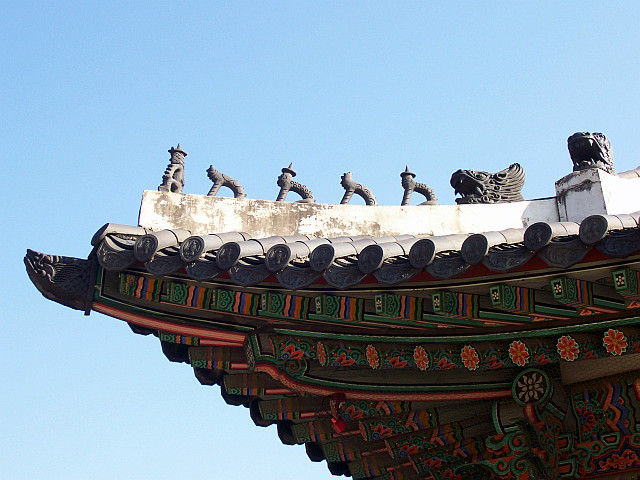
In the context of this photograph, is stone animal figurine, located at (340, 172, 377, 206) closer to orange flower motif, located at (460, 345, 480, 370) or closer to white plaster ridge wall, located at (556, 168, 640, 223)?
white plaster ridge wall, located at (556, 168, 640, 223)

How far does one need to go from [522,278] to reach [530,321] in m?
0.46

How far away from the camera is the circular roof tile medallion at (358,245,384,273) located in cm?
433

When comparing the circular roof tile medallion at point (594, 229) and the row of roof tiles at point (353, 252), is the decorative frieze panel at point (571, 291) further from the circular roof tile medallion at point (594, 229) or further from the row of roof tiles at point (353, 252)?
the circular roof tile medallion at point (594, 229)

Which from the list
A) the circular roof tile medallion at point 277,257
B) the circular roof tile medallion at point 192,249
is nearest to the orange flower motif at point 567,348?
the circular roof tile medallion at point 277,257

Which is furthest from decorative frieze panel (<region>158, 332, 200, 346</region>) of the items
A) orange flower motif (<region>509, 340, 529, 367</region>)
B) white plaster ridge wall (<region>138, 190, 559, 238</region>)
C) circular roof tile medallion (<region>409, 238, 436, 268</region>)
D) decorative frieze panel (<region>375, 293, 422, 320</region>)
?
orange flower motif (<region>509, 340, 529, 367</region>)

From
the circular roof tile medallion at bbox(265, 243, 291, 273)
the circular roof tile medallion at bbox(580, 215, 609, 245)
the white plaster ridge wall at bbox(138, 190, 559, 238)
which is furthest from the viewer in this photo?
the white plaster ridge wall at bbox(138, 190, 559, 238)

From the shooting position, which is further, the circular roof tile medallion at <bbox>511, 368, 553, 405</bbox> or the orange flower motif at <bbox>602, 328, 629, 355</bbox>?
the circular roof tile medallion at <bbox>511, 368, 553, 405</bbox>

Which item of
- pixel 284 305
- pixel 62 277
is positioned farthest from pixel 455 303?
pixel 62 277

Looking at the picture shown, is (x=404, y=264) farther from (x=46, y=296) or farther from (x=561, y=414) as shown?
(x=46, y=296)

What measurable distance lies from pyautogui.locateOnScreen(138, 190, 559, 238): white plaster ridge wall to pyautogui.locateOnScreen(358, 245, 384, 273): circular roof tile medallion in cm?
249

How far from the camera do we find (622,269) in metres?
3.86

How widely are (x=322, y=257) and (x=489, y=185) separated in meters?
3.52

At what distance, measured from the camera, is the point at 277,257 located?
4.60 m

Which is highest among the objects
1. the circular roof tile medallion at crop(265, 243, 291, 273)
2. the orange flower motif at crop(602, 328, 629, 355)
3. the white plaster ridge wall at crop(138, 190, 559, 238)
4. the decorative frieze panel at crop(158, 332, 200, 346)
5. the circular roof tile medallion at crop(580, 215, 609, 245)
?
the white plaster ridge wall at crop(138, 190, 559, 238)
